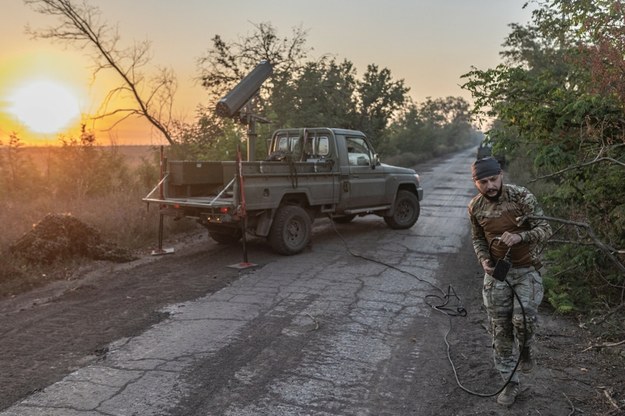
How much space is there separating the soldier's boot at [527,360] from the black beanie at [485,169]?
1335 mm

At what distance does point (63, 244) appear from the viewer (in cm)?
763

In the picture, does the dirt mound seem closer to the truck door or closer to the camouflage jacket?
the truck door

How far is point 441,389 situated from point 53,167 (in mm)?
14006

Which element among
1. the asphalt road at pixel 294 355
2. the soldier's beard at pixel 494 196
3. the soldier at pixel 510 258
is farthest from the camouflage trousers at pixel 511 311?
the soldier's beard at pixel 494 196

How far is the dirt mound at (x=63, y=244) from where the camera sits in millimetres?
7371

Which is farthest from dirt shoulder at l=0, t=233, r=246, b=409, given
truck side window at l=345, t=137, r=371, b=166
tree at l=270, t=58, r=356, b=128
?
tree at l=270, t=58, r=356, b=128

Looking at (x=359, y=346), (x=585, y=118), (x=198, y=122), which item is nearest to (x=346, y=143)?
(x=585, y=118)

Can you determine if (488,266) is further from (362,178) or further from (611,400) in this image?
(362,178)

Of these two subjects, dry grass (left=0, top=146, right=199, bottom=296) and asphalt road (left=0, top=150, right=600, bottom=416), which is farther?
dry grass (left=0, top=146, right=199, bottom=296)

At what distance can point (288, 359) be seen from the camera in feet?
13.8

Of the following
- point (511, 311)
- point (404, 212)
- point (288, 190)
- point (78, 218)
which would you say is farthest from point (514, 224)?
point (404, 212)

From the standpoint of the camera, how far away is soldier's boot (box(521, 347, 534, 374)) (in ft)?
12.0

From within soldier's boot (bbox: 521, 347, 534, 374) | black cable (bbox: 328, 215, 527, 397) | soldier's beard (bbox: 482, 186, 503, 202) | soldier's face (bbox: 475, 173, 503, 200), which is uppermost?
soldier's face (bbox: 475, 173, 503, 200)

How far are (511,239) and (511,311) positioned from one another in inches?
24.9
